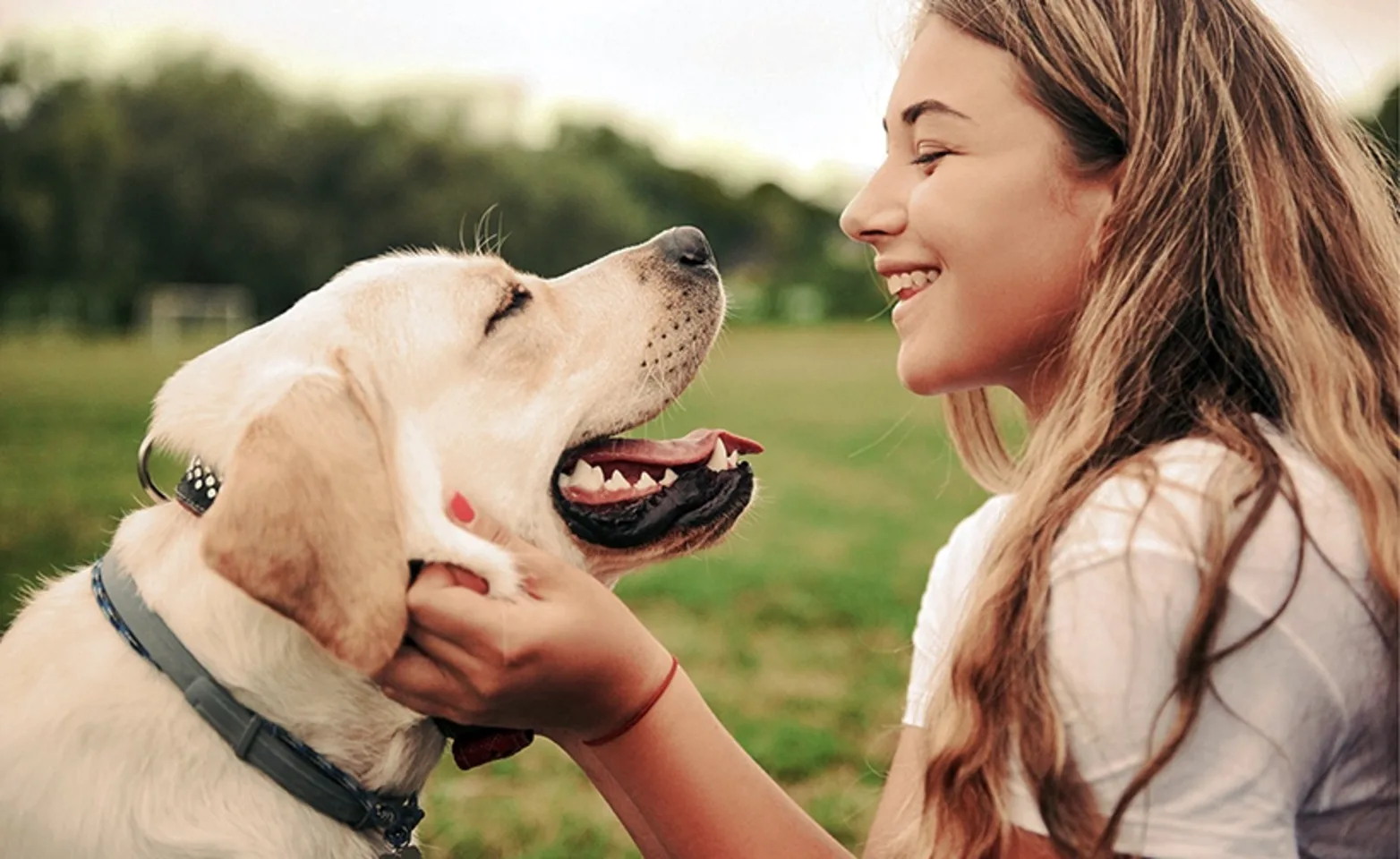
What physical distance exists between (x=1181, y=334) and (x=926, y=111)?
629 mm

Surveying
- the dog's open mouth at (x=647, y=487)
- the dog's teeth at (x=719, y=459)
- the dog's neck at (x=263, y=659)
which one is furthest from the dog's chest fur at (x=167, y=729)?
the dog's teeth at (x=719, y=459)

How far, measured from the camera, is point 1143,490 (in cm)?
187

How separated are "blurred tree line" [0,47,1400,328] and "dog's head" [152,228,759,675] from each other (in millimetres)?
29532

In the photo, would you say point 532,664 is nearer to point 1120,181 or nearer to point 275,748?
point 275,748

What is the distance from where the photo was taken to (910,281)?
8.42 ft

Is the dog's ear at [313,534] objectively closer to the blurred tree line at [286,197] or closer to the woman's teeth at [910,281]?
the woman's teeth at [910,281]

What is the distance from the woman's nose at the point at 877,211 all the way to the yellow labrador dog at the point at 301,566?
1.91ft

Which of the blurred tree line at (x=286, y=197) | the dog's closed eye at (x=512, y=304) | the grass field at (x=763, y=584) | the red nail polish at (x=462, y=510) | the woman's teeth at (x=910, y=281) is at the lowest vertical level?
the blurred tree line at (x=286, y=197)

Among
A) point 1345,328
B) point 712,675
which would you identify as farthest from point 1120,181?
point 712,675

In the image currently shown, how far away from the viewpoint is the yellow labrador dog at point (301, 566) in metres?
1.87

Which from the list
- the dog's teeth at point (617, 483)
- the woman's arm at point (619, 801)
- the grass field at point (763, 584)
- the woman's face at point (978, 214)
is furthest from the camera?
the grass field at point (763, 584)

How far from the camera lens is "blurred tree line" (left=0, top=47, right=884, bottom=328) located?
1407 inches

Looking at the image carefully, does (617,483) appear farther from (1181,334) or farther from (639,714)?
(1181,334)

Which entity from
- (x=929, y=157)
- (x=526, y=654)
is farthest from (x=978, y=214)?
(x=526, y=654)
